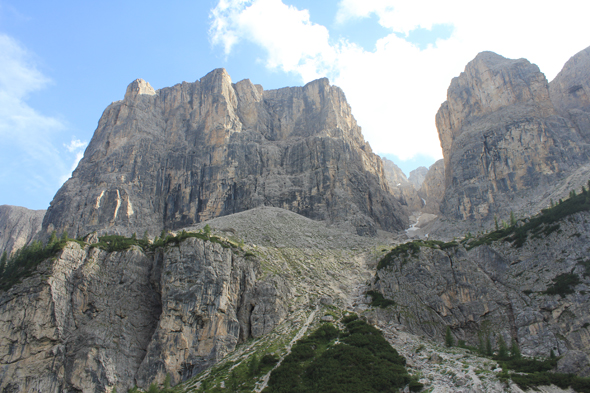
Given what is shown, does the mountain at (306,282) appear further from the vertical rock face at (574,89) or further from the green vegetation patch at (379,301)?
the vertical rock face at (574,89)

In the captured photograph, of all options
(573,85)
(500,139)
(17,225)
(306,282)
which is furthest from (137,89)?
(573,85)

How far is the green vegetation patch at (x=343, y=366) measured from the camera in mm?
47688

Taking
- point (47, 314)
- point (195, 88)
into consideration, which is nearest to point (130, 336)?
point (47, 314)

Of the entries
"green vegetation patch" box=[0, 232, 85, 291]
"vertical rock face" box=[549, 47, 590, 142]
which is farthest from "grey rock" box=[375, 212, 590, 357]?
"vertical rock face" box=[549, 47, 590, 142]

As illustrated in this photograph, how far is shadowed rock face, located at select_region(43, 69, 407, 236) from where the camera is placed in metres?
134

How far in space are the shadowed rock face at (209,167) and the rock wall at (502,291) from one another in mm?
51928

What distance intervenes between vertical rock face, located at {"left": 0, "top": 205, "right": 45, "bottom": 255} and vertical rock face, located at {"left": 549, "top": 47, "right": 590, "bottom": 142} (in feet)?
766

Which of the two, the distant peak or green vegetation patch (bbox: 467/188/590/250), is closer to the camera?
green vegetation patch (bbox: 467/188/590/250)

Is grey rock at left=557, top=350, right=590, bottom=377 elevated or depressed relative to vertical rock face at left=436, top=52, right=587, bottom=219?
depressed

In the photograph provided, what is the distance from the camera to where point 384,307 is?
7288cm

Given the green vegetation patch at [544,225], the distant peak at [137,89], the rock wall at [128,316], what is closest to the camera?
the rock wall at [128,316]

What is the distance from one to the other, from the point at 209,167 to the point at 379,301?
97.9 meters

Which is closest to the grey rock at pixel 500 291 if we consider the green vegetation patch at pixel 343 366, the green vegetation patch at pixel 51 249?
the green vegetation patch at pixel 343 366

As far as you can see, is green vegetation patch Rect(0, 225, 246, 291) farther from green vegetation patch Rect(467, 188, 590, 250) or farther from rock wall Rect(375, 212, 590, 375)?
green vegetation patch Rect(467, 188, 590, 250)
